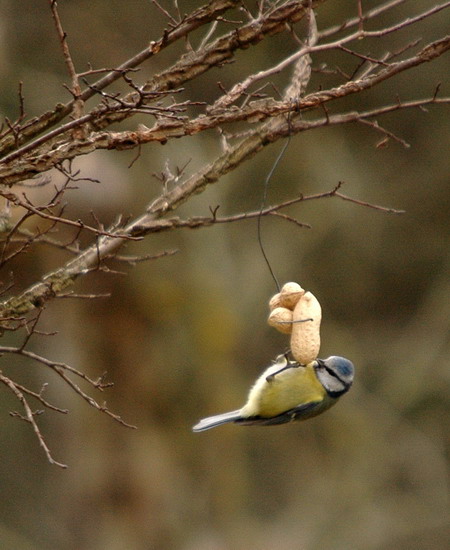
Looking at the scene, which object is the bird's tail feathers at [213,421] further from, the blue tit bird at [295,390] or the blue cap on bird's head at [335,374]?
the blue cap on bird's head at [335,374]

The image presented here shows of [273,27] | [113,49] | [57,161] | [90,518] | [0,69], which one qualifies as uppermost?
[113,49]

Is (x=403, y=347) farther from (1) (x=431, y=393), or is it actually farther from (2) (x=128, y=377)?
(2) (x=128, y=377)

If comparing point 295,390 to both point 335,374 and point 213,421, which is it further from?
point 213,421

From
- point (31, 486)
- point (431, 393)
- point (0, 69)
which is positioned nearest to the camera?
point (0, 69)

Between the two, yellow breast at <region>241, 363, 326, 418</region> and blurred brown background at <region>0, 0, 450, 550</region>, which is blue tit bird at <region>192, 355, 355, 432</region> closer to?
yellow breast at <region>241, 363, 326, 418</region>

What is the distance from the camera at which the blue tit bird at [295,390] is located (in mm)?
3619

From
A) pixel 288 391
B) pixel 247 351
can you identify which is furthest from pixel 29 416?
pixel 247 351

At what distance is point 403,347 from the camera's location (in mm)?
10117

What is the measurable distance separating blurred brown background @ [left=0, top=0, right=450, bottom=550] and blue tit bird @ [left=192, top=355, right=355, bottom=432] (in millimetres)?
5407

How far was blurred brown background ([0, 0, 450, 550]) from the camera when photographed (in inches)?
373

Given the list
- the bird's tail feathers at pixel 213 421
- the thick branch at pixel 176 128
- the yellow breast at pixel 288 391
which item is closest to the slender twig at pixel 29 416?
the thick branch at pixel 176 128

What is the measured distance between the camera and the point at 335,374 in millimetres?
3623

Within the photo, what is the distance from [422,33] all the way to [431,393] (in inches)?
126

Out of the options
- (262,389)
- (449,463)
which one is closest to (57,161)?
(262,389)
